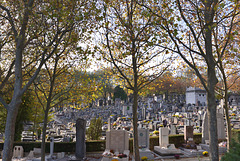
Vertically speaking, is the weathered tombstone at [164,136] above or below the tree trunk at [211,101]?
below

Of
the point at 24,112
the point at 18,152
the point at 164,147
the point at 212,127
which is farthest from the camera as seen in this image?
the point at 24,112

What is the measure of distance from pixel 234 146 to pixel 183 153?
802 centimetres

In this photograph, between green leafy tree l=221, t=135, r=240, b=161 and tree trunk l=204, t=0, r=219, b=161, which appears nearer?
green leafy tree l=221, t=135, r=240, b=161

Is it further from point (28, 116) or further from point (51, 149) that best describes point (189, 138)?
point (28, 116)

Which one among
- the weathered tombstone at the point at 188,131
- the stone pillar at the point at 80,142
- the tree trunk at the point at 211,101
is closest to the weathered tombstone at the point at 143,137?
the weathered tombstone at the point at 188,131

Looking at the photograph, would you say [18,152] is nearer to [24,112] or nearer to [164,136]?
[24,112]

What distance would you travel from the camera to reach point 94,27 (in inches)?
297

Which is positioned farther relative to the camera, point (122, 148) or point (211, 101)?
point (122, 148)

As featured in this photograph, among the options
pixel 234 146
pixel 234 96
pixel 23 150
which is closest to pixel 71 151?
pixel 23 150

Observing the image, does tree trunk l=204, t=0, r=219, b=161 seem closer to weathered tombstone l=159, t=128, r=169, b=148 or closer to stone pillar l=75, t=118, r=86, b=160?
weathered tombstone l=159, t=128, r=169, b=148

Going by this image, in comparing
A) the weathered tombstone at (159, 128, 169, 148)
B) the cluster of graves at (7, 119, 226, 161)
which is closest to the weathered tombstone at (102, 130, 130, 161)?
the cluster of graves at (7, 119, 226, 161)

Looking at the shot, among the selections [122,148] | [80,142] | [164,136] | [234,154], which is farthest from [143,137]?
[234,154]

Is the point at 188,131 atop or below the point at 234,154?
below

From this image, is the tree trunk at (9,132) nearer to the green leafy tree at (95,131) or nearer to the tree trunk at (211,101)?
the tree trunk at (211,101)
